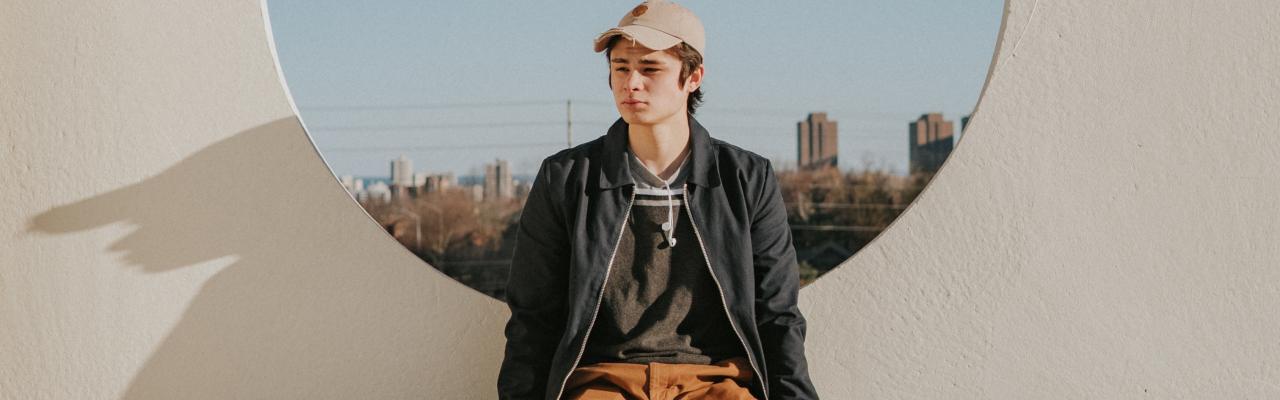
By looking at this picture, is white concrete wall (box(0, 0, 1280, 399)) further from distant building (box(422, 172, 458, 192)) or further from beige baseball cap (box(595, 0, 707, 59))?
distant building (box(422, 172, 458, 192))

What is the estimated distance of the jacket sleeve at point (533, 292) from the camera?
1.78 meters

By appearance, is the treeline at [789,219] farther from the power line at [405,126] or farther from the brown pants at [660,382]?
the brown pants at [660,382]

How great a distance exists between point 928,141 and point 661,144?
23775 millimetres

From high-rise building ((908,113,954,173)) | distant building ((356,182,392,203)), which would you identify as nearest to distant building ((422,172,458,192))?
distant building ((356,182,392,203))

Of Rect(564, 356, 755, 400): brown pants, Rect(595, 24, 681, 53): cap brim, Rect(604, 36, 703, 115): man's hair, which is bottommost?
Rect(564, 356, 755, 400): brown pants

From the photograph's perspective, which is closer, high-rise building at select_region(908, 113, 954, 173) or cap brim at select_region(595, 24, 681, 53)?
cap brim at select_region(595, 24, 681, 53)

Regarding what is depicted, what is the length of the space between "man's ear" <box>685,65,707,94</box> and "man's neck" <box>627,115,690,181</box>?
48 mm

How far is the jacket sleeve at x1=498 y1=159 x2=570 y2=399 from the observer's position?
1.78m

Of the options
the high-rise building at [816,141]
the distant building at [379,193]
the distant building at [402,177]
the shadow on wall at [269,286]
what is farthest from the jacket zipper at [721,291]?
the high-rise building at [816,141]

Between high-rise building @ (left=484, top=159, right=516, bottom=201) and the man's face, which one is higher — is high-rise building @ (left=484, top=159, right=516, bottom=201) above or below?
below

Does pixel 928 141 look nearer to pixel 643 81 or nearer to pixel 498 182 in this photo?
pixel 498 182

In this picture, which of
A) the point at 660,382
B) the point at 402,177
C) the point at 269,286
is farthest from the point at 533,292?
the point at 402,177

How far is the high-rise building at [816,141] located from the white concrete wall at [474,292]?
69.0ft

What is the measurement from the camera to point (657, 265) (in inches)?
69.9
